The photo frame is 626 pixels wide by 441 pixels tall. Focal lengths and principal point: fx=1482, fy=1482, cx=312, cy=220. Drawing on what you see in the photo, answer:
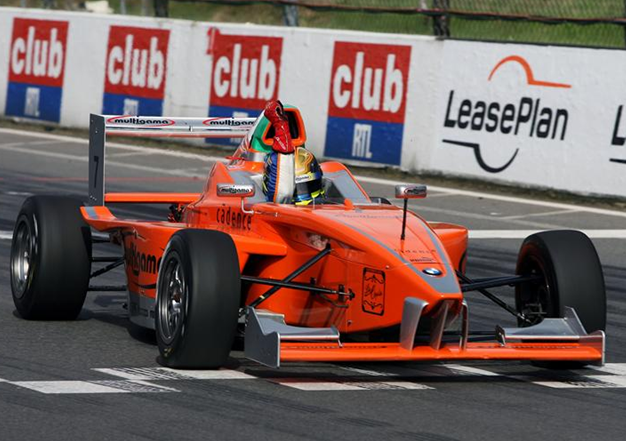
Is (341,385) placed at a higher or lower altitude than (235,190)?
lower

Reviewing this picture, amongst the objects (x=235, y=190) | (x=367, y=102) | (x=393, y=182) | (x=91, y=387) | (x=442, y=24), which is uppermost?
(x=442, y=24)

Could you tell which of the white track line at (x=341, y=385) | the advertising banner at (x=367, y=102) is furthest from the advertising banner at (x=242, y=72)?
the white track line at (x=341, y=385)

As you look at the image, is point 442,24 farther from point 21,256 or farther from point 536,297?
point 536,297

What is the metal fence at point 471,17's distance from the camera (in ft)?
58.6

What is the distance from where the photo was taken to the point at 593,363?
7738 mm

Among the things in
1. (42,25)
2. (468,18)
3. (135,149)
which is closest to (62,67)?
(42,25)

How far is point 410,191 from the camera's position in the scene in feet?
25.6

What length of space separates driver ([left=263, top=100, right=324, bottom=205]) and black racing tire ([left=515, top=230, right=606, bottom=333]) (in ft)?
4.73

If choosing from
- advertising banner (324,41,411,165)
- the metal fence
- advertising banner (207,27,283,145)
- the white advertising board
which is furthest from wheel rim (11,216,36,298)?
advertising banner (207,27,283,145)

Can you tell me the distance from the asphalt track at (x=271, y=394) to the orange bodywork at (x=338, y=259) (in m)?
0.22

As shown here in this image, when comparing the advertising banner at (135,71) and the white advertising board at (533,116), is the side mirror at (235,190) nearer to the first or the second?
the white advertising board at (533,116)

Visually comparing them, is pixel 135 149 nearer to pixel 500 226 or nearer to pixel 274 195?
pixel 500 226

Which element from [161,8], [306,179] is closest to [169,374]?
[306,179]

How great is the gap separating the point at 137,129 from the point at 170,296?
2.37 meters
